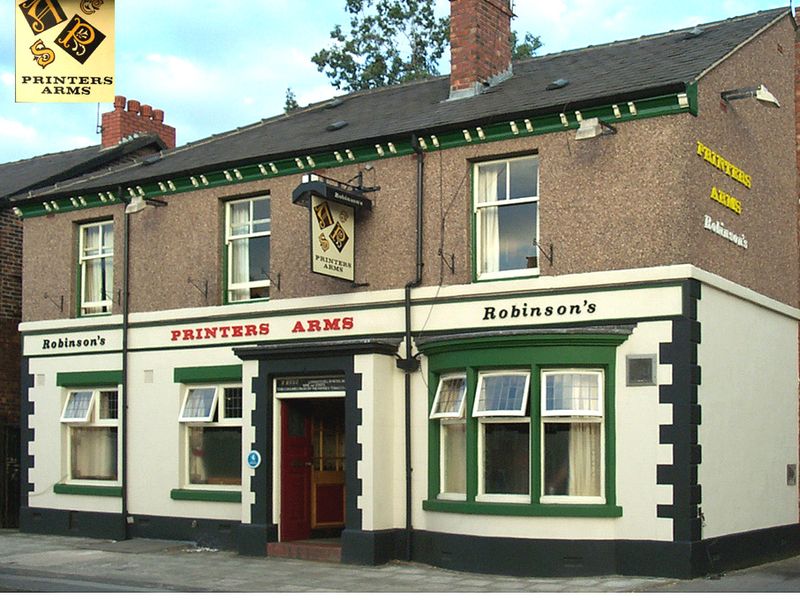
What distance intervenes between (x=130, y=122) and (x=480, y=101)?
11.9 metres

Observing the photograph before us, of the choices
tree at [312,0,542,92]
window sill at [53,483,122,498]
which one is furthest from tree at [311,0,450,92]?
window sill at [53,483,122,498]

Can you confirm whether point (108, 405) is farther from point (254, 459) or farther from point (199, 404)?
point (254, 459)

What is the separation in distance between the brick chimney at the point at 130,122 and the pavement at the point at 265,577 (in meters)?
11.7

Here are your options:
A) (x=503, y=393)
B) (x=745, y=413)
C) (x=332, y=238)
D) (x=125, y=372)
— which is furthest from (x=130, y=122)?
(x=745, y=413)

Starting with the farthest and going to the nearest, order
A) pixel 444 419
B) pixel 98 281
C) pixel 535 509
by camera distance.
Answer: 1. pixel 98 281
2. pixel 444 419
3. pixel 535 509

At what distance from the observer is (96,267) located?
21828 mm

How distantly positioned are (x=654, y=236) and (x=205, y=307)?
8.04 m

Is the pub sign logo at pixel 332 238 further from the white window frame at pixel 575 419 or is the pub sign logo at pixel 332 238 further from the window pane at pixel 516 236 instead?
the white window frame at pixel 575 419

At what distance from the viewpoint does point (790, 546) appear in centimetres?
1788

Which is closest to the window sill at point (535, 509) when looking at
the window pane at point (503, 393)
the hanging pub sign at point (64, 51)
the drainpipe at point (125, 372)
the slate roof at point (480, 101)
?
the window pane at point (503, 393)

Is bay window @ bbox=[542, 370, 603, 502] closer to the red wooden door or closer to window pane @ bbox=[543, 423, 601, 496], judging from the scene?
window pane @ bbox=[543, 423, 601, 496]

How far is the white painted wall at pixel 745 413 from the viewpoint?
15484 millimetres

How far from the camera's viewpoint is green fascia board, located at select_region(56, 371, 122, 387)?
2091cm

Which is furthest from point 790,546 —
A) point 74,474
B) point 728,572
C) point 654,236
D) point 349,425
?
point 74,474
